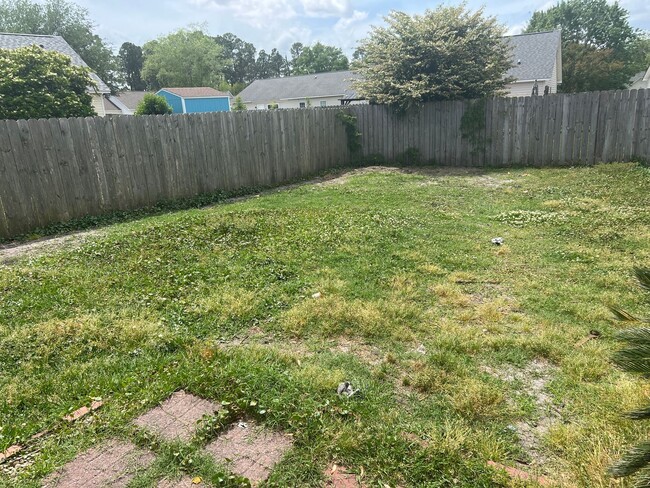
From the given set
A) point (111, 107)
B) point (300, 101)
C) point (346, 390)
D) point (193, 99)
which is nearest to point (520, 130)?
point (346, 390)

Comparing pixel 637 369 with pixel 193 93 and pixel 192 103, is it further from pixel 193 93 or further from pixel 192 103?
pixel 193 93

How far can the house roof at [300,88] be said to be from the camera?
31.6 metres

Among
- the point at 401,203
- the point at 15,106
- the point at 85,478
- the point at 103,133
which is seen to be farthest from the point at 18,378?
the point at 15,106

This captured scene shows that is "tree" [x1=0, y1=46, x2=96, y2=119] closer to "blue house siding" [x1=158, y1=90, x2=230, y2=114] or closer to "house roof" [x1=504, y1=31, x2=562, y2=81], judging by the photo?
"house roof" [x1=504, y1=31, x2=562, y2=81]

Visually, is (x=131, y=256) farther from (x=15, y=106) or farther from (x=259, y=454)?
(x=15, y=106)

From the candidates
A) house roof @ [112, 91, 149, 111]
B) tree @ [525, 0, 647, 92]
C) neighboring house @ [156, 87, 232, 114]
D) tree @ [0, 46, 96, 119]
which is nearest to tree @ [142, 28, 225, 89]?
house roof @ [112, 91, 149, 111]

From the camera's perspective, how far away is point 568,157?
1024cm

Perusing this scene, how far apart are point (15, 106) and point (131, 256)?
8.24 meters

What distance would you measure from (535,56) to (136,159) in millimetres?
19811

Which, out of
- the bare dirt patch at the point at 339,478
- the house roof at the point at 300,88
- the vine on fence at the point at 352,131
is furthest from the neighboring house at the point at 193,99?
the bare dirt patch at the point at 339,478

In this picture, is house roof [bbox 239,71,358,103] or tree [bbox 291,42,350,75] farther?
tree [bbox 291,42,350,75]

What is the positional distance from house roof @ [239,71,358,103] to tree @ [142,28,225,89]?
13516mm

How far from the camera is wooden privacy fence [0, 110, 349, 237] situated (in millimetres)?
6348

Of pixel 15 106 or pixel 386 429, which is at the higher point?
pixel 15 106
